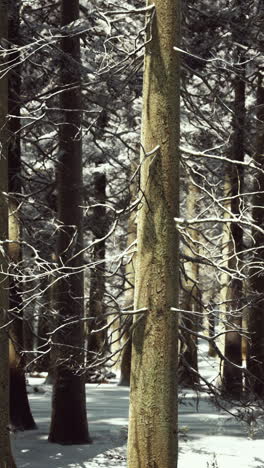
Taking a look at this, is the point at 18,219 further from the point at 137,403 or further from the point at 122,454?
the point at 137,403

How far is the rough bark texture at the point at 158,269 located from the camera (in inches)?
321

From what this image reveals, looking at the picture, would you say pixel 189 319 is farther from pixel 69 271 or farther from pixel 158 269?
pixel 69 271

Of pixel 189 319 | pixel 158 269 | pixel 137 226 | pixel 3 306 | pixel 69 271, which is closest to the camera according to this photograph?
pixel 189 319

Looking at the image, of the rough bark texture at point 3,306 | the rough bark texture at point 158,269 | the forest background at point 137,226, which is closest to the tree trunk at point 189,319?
the forest background at point 137,226

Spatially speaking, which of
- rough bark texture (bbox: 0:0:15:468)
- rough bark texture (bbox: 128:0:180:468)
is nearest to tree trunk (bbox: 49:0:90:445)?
rough bark texture (bbox: 0:0:15:468)

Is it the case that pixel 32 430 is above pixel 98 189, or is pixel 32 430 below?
below

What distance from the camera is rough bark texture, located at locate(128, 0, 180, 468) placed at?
8156mm

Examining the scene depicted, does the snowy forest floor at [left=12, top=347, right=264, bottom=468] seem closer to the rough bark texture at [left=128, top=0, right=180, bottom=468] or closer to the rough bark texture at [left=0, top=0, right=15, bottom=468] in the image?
the rough bark texture at [left=0, top=0, right=15, bottom=468]

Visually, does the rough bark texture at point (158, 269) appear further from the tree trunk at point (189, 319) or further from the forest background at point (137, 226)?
the tree trunk at point (189, 319)

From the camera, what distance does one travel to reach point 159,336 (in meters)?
8.14

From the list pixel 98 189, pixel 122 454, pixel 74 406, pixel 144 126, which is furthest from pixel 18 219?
pixel 98 189

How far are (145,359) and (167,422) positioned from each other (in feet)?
2.16

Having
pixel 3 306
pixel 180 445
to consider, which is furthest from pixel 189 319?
pixel 180 445

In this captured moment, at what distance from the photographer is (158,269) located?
814cm
